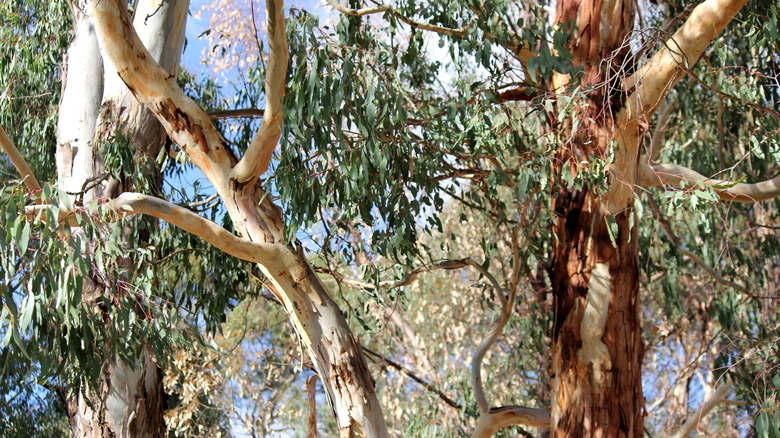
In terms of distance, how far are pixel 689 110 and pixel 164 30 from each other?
3.31 meters

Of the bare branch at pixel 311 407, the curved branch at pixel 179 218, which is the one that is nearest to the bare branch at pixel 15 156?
the curved branch at pixel 179 218

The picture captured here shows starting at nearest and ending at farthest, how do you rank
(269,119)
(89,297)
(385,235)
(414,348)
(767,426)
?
(767,426)
(269,119)
(385,235)
(89,297)
(414,348)

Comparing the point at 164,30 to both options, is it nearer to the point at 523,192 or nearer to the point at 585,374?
the point at 523,192

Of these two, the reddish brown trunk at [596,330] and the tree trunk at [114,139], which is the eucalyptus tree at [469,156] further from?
the tree trunk at [114,139]

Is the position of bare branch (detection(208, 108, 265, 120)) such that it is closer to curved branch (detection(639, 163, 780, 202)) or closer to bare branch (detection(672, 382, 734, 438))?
curved branch (detection(639, 163, 780, 202))

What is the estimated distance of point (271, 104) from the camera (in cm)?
345

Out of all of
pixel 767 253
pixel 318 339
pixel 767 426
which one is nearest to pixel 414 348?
pixel 767 253

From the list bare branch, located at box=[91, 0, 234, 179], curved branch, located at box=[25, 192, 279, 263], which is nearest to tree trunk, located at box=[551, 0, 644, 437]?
curved branch, located at box=[25, 192, 279, 263]

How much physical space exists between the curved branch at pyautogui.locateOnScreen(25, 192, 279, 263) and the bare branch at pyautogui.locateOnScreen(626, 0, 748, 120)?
1.73 metres

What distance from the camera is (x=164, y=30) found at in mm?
4629

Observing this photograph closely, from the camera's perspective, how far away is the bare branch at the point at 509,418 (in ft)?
13.4

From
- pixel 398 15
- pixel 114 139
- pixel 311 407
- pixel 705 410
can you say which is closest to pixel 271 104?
pixel 398 15

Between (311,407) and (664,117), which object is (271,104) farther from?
(664,117)

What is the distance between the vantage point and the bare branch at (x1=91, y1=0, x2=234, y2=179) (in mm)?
3408
